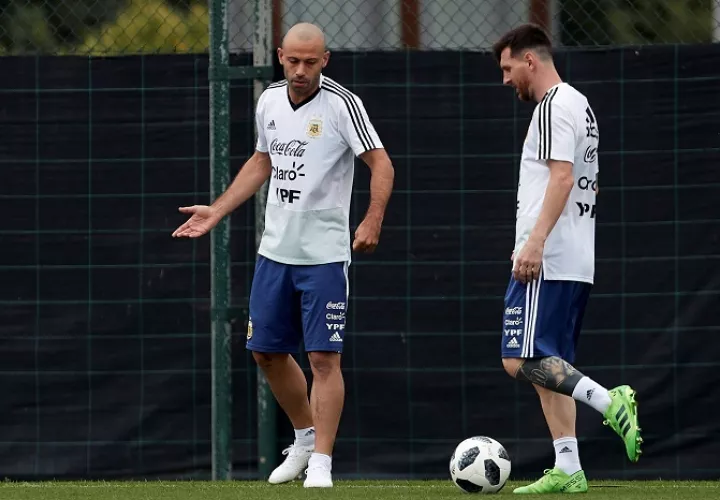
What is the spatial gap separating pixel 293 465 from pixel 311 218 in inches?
48.9

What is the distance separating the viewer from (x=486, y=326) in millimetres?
7840

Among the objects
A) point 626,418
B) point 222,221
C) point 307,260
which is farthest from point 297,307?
point 626,418

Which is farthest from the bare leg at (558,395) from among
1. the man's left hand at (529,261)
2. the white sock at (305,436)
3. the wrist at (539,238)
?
the white sock at (305,436)

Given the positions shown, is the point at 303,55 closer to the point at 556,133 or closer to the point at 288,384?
the point at 556,133

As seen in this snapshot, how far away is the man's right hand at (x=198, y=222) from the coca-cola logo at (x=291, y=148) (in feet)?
1.39

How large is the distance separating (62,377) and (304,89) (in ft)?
8.00

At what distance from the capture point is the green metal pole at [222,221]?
7539mm

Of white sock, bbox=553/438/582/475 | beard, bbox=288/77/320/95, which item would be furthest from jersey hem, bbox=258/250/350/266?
white sock, bbox=553/438/582/475

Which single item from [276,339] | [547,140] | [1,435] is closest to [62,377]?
[1,435]

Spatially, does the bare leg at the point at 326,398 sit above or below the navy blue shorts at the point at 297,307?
below

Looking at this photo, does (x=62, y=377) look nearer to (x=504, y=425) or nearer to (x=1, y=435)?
(x=1, y=435)

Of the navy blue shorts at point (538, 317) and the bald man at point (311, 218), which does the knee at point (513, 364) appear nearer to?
the navy blue shorts at point (538, 317)

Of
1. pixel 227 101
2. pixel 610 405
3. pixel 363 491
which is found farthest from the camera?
pixel 227 101

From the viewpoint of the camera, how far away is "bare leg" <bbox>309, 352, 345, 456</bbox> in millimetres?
6473
